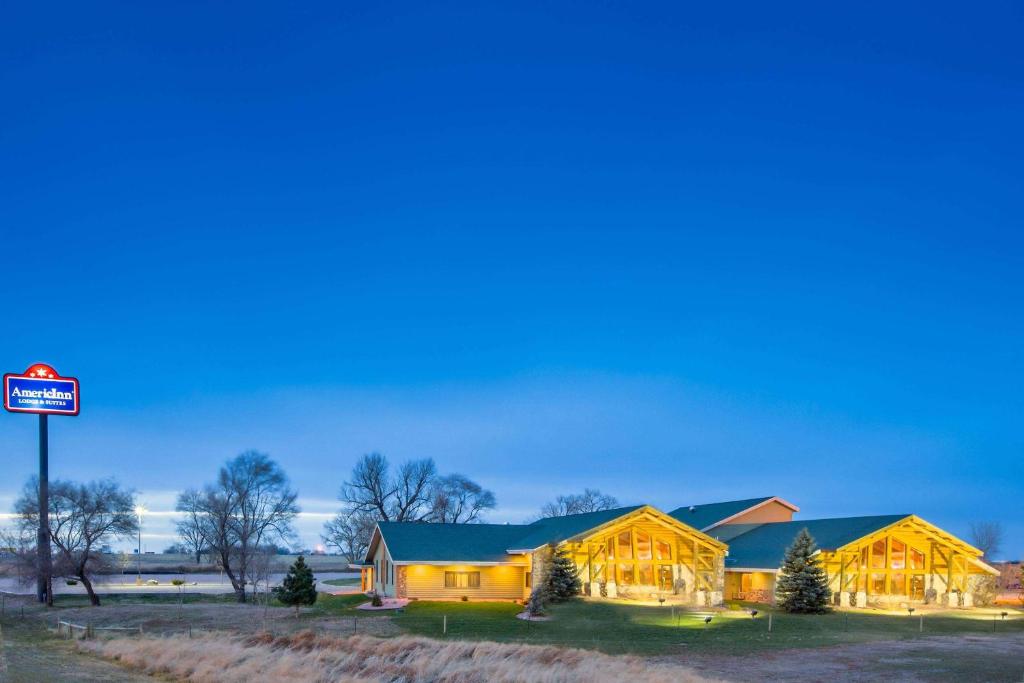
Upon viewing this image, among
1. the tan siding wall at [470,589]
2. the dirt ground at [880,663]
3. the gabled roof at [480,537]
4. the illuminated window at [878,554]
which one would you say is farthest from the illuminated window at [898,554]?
the tan siding wall at [470,589]

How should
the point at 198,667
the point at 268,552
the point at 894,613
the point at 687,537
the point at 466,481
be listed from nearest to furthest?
the point at 198,667 → the point at 894,613 → the point at 687,537 → the point at 268,552 → the point at 466,481

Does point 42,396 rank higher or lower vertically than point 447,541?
higher

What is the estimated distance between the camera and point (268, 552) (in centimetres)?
6259

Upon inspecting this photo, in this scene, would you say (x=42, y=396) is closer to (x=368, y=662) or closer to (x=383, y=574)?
(x=383, y=574)

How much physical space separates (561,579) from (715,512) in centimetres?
2454

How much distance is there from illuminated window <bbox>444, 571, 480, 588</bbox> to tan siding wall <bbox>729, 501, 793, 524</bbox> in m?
22.5

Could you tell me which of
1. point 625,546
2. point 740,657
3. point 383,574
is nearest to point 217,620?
point 383,574

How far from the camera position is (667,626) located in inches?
1526

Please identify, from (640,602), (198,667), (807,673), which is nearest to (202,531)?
(640,602)

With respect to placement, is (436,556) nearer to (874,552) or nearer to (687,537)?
(687,537)

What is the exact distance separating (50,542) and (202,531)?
12.6 metres

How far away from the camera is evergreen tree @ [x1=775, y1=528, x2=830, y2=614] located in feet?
149

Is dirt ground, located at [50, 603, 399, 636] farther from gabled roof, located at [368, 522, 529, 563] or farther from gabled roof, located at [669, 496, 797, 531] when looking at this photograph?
gabled roof, located at [669, 496, 797, 531]

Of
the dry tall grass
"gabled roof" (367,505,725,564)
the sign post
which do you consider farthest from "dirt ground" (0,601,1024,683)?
the sign post
